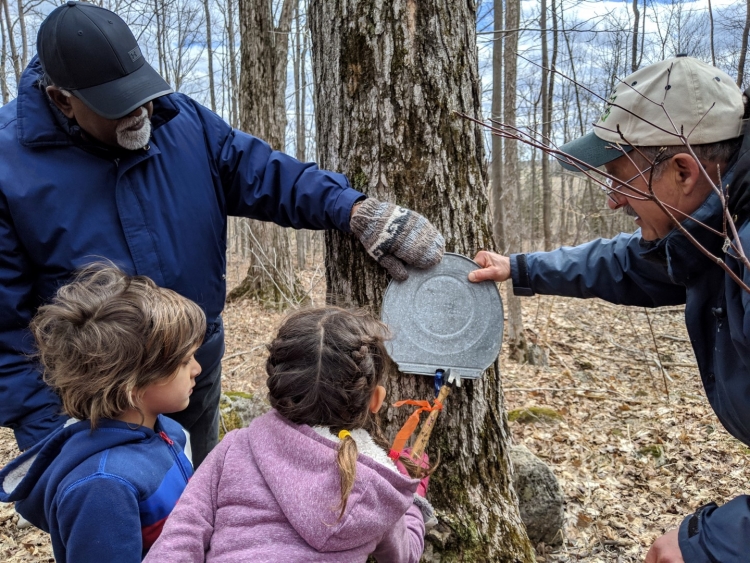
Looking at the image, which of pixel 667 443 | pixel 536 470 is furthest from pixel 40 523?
pixel 667 443

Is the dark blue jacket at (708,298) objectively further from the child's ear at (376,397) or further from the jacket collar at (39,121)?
the jacket collar at (39,121)

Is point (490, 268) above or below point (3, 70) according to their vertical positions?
below

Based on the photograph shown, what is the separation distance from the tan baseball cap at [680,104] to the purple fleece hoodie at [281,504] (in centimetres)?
107

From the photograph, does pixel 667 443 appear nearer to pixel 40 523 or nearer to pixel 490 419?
pixel 490 419

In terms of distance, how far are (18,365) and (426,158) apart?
1.75 metres

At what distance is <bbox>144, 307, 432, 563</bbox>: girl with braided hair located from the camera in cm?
133

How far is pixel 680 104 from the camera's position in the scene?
63.2 inches

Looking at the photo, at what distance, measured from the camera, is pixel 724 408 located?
157 centimetres

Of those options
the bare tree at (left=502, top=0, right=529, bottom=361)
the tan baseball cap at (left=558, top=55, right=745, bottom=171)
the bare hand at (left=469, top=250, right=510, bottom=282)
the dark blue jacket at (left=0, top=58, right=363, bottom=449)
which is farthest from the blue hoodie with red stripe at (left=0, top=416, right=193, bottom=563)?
the bare tree at (left=502, top=0, right=529, bottom=361)

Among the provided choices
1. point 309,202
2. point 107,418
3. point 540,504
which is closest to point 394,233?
point 309,202

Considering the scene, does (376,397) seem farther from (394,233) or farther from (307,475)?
(394,233)

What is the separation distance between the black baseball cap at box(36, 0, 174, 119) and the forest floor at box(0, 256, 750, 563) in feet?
10.0

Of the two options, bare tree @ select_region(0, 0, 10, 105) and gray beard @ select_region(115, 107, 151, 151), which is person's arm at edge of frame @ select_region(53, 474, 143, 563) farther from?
bare tree @ select_region(0, 0, 10, 105)

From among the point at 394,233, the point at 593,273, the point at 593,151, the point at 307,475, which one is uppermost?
the point at 593,151
